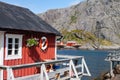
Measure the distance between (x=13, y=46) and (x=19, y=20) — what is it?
2.46 metres

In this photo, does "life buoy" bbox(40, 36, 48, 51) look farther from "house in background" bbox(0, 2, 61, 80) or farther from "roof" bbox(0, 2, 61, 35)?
"roof" bbox(0, 2, 61, 35)

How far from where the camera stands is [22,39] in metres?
18.7

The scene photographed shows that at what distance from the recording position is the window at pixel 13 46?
17.5 metres

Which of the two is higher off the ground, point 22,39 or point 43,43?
point 22,39

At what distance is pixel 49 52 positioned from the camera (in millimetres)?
21969

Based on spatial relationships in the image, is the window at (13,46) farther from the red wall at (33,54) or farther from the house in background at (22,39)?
the red wall at (33,54)

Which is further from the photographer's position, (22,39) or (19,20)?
(19,20)

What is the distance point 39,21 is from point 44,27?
1.25 meters

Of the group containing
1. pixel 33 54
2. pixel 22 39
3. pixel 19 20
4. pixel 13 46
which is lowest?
pixel 33 54

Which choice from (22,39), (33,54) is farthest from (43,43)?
(22,39)

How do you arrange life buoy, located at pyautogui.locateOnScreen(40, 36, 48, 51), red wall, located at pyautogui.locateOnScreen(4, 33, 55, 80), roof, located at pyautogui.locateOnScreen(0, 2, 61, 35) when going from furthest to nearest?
1. life buoy, located at pyautogui.locateOnScreen(40, 36, 48, 51)
2. red wall, located at pyautogui.locateOnScreen(4, 33, 55, 80)
3. roof, located at pyautogui.locateOnScreen(0, 2, 61, 35)

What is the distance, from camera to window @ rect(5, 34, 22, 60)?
17.5 metres

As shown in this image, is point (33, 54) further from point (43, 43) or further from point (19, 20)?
point (19, 20)

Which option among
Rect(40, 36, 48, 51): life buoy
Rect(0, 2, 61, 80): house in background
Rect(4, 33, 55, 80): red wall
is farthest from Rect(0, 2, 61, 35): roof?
Rect(40, 36, 48, 51): life buoy
